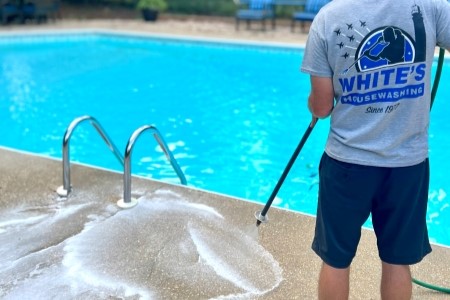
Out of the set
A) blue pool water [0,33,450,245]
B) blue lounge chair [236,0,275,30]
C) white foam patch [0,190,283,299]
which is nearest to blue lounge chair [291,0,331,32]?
blue lounge chair [236,0,275,30]

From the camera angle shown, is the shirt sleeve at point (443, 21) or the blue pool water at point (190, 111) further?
the blue pool water at point (190, 111)

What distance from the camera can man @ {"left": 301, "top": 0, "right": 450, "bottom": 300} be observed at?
1699 millimetres

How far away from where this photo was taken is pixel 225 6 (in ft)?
55.2

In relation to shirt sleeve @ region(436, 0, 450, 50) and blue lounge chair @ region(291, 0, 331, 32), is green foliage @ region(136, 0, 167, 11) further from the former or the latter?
shirt sleeve @ region(436, 0, 450, 50)

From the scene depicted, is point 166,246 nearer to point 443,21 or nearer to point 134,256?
point 134,256

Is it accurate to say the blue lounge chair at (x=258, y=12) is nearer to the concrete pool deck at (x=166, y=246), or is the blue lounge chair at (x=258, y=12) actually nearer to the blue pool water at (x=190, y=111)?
the blue pool water at (x=190, y=111)

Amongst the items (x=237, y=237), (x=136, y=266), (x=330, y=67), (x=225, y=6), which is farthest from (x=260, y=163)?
(x=225, y=6)

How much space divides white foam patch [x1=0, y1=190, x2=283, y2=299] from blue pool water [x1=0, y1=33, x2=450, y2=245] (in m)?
0.69

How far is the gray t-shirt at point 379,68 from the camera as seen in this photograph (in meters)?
1.69

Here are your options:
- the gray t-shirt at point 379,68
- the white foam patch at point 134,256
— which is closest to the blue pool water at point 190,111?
the white foam patch at point 134,256

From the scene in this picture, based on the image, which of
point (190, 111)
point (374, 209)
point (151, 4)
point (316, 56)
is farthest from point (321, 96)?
point (151, 4)

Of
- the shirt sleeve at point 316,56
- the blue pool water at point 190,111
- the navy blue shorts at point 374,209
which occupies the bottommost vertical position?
the blue pool water at point 190,111

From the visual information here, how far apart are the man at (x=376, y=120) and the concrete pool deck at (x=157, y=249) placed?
2.34ft

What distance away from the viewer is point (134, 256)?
2.86m
